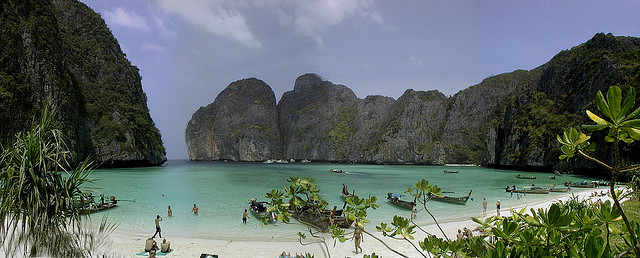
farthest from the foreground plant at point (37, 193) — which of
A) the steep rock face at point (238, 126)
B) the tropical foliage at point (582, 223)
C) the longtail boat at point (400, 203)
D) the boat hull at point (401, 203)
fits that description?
the steep rock face at point (238, 126)

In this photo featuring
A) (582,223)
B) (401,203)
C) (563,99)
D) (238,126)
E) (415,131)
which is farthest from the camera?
(238,126)

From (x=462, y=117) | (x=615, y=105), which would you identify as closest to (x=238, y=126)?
(x=462, y=117)

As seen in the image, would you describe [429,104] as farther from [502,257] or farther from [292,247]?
[502,257]

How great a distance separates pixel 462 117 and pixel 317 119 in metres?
67.3

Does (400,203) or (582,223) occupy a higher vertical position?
(582,223)

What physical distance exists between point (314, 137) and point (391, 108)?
37589mm

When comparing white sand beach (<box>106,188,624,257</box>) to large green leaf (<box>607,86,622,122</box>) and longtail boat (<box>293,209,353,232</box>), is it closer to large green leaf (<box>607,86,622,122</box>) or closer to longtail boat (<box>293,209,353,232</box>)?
longtail boat (<box>293,209,353,232</box>)

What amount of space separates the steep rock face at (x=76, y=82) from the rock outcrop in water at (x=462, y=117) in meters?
67.7

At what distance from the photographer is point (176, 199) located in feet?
78.8

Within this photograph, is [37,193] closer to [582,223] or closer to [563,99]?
[582,223]

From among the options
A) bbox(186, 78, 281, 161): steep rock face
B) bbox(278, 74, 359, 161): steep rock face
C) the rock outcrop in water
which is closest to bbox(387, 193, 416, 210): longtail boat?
the rock outcrop in water

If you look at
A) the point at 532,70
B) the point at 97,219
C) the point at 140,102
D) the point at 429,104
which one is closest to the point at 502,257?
the point at 97,219

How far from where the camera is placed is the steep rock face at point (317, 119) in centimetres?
14138

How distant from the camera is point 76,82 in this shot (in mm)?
55719
